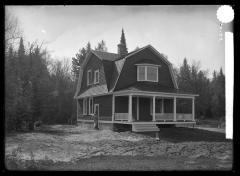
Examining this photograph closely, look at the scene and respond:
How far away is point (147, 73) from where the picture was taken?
1984 centimetres

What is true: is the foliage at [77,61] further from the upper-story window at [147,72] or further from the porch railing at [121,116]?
the porch railing at [121,116]

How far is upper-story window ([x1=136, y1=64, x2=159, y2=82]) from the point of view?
1969 cm

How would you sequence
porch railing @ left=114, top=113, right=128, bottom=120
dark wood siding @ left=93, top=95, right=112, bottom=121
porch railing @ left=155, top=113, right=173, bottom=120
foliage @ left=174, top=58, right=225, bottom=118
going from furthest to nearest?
foliage @ left=174, top=58, right=225, bottom=118 < dark wood siding @ left=93, top=95, right=112, bottom=121 < porch railing @ left=155, top=113, right=173, bottom=120 < porch railing @ left=114, top=113, right=128, bottom=120

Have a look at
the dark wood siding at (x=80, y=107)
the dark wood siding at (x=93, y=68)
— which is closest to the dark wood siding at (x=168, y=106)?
the dark wood siding at (x=93, y=68)

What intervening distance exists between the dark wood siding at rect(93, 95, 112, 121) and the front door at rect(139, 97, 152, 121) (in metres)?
2.08

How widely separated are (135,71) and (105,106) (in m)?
3.14

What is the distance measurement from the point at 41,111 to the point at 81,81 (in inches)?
180

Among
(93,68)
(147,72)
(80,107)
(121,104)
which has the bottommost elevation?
(80,107)

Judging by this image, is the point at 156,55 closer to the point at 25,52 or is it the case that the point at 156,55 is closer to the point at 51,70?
→ the point at 25,52

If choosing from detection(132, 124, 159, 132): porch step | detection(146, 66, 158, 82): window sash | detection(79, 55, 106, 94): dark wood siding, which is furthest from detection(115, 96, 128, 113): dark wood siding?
detection(132, 124, 159, 132): porch step

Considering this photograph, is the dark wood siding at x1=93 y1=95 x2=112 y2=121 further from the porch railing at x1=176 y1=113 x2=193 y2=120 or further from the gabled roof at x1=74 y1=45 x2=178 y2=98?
the porch railing at x1=176 y1=113 x2=193 y2=120

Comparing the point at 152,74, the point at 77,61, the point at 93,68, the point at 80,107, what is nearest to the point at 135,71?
the point at 152,74

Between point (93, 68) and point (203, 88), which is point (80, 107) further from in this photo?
point (203, 88)
